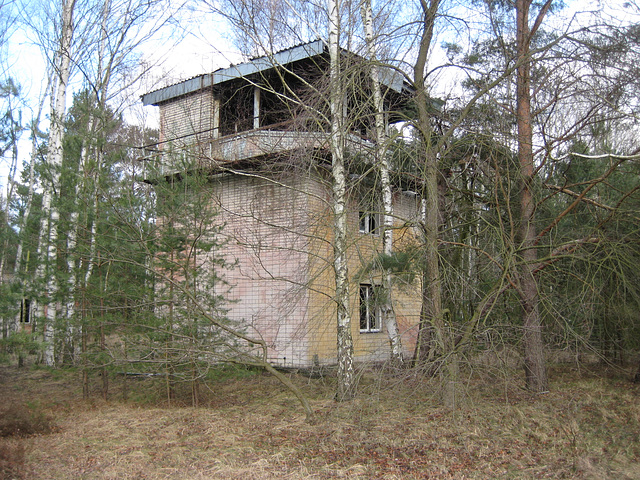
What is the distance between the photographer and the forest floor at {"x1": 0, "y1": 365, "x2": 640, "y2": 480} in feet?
20.4

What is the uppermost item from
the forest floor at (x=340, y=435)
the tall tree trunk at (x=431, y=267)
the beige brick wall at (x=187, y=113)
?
the beige brick wall at (x=187, y=113)

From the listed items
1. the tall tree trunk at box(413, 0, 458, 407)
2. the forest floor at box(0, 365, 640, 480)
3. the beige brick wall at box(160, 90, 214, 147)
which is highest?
the beige brick wall at box(160, 90, 214, 147)

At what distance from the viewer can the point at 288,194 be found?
13.8 meters

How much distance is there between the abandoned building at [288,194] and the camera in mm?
8805

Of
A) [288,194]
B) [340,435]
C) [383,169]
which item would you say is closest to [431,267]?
[383,169]

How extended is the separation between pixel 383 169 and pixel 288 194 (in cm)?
541

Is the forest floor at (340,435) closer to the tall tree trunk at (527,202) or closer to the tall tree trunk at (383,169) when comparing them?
the tall tree trunk at (527,202)

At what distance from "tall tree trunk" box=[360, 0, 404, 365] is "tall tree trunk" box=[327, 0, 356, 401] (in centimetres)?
63

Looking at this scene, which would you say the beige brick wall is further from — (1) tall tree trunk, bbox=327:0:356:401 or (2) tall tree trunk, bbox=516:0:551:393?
(2) tall tree trunk, bbox=516:0:551:393

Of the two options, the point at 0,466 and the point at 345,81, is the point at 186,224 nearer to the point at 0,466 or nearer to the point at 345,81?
the point at 345,81

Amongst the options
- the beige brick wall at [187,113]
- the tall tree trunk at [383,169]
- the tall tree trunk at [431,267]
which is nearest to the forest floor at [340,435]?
the tall tree trunk at [431,267]

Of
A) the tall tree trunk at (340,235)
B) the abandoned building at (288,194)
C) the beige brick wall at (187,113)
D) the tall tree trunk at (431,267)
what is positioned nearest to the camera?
the tall tree trunk at (431,267)

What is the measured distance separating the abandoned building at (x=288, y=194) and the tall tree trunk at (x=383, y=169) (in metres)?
0.20

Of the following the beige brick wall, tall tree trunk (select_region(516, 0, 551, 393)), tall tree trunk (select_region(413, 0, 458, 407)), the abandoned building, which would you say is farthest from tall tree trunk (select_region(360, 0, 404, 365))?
the beige brick wall
